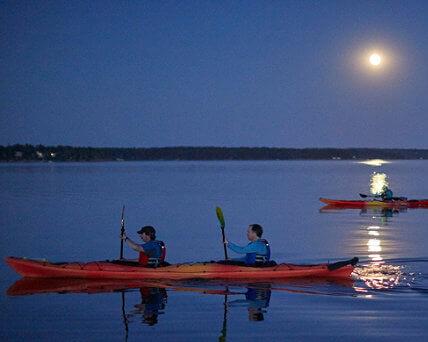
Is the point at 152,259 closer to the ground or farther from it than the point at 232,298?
farther from it

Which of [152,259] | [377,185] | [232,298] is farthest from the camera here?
[377,185]

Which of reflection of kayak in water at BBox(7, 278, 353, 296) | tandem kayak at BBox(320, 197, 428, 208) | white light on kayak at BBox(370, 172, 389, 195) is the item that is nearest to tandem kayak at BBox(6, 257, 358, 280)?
reflection of kayak in water at BBox(7, 278, 353, 296)

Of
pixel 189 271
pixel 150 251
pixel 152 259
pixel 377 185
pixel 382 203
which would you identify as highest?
pixel 377 185

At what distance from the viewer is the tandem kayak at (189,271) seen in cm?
1722

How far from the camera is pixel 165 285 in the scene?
56.1 ft

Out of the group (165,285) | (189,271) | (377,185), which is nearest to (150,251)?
(165,285)

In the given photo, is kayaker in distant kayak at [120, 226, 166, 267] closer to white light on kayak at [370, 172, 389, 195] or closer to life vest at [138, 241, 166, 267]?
life vest at [138, 241, 166, 267]

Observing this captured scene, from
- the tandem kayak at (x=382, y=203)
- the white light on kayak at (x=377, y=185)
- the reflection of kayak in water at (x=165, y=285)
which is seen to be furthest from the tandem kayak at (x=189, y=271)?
the white light on kayak at (x=377, y=185)

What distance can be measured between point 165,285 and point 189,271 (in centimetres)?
63

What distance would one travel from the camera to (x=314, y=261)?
886 inches

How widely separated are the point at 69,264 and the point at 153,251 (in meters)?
1.99

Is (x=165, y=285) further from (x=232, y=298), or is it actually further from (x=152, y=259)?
(x=232, y=298)

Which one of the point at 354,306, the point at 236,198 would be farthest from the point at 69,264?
the point at 236,198

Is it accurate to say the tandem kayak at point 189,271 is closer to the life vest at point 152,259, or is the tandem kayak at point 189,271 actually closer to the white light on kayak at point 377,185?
the life vest at point 152,259
